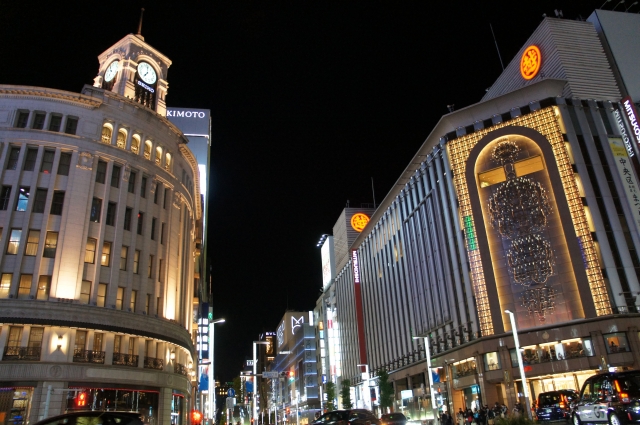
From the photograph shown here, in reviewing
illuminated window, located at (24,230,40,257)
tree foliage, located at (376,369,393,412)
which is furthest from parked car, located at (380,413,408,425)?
tree foliage, located at (376,369,393,412)

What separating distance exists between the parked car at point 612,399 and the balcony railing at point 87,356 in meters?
30.0

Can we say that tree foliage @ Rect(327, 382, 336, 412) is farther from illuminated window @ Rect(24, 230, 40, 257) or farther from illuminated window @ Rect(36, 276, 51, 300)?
illuminated window @ Rect(24, 230, 40, 257)

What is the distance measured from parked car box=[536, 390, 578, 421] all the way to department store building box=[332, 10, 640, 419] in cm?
1414

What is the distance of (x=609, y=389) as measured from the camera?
15.7 metres

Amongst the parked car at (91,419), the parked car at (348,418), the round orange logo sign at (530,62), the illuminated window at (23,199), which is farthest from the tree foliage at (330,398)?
the parked car at (91,419)

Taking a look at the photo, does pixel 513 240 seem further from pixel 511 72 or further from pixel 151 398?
pixel 151 398

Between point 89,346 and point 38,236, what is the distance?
8980 millimetres

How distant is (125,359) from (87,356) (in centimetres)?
298

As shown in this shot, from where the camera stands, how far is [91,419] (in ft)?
44.5

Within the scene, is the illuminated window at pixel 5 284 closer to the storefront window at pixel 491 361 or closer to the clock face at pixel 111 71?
the clock face at pixel 111 71

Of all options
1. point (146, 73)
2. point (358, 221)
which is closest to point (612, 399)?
point (146, 73)

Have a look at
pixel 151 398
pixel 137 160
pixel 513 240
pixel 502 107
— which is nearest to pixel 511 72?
pixel 502 107

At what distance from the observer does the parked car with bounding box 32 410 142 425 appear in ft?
43.5

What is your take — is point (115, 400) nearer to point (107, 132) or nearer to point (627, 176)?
point (107, 132)
